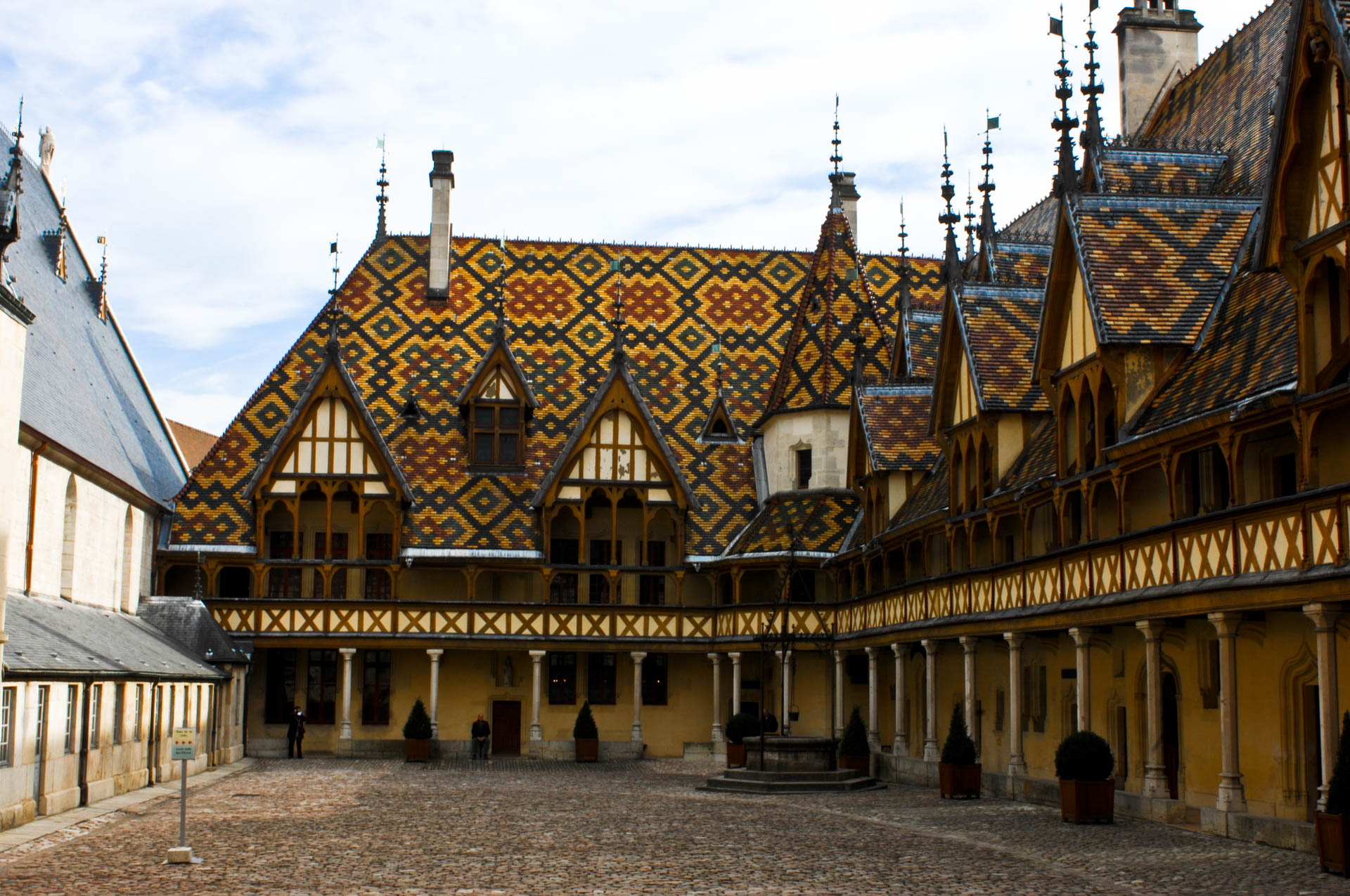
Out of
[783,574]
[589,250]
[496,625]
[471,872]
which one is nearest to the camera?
[471,872]

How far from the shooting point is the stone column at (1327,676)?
618 inches

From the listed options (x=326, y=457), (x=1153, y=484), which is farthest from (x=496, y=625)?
(x=1153, y=484)

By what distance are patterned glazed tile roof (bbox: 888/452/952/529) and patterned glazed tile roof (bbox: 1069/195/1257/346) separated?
676 cm

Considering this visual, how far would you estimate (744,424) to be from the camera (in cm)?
4272

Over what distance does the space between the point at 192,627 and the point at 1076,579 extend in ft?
72.1

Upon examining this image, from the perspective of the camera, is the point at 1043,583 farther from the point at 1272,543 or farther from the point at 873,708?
the point at 873,708

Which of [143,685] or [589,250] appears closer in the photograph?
[143,685]

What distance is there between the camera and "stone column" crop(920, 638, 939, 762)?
28.6m

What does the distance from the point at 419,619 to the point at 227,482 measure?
6.24m

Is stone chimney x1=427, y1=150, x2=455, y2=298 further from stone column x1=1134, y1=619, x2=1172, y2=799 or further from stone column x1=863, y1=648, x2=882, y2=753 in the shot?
stone column x1=1134, y1=619, x2=1172, y2=799

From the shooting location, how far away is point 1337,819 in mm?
14242

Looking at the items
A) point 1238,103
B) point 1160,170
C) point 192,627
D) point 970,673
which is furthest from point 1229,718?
point 192,627

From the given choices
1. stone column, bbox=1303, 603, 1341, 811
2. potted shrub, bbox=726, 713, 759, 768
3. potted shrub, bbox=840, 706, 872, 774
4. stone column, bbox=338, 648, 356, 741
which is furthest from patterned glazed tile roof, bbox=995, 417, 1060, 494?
stone column, bbox=338, 648, 356, 741

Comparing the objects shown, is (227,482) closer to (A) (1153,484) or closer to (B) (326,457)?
(B) (326,457)
